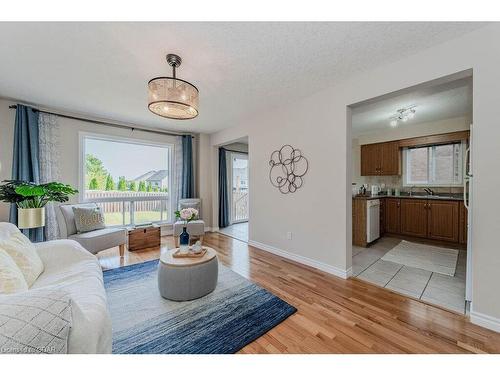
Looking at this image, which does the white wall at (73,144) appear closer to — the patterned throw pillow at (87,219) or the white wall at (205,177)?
the white wall at (205,177)

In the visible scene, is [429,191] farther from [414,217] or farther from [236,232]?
[236,232]

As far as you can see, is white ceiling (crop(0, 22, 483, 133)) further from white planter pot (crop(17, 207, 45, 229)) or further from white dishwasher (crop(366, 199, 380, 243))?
white dishwasher (crop(366, 199, 380, 243))

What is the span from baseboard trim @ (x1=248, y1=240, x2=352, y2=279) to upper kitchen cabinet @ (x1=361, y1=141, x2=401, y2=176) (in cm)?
316

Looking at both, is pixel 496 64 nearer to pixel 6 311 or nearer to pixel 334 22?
pixel 334 22

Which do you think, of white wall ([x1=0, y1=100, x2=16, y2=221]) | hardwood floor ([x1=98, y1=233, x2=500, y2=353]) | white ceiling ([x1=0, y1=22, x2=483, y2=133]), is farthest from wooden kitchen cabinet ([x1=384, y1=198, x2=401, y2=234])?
white wall ([x1=0, y1=100, x2=16, y2=221])

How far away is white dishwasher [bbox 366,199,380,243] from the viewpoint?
3674 millimetres

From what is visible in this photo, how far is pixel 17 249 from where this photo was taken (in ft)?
4.96

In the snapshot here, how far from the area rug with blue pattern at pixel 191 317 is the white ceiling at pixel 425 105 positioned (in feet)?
8.50

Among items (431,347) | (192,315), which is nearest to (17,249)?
(192,315)

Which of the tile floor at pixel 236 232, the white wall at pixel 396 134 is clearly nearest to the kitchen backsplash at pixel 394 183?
the white wall at pixel 396 134

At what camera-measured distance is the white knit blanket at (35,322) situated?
70cm

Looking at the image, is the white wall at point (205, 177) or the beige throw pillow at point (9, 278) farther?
the white wall at point (205, 177)
